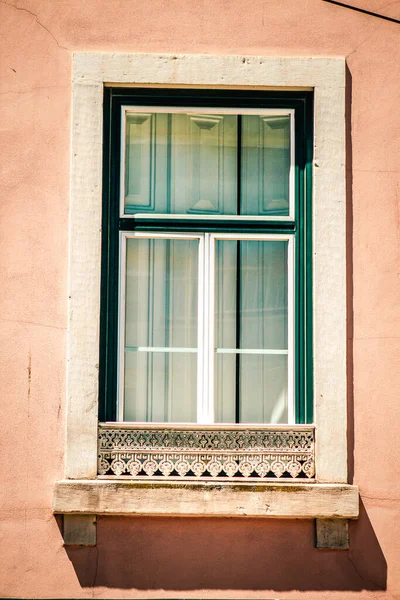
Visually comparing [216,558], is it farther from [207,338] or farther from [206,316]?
[206,316]

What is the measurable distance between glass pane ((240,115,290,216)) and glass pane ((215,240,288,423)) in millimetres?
259

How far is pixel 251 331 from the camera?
507 cm

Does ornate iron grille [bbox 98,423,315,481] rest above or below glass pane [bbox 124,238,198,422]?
below

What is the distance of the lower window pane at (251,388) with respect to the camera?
5008 millimetres

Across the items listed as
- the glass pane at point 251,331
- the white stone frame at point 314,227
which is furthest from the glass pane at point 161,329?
the white stone frame at point 314,227

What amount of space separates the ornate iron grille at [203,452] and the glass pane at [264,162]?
1327 millimetres

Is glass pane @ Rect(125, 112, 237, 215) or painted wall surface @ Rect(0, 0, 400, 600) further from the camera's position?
glass pane @ Rect(125, 112, 237, 215)

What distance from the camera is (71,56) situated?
4.98m

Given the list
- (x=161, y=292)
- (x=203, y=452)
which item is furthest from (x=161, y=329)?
(x=203, y=452)

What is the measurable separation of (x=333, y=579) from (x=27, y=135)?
9.96ft

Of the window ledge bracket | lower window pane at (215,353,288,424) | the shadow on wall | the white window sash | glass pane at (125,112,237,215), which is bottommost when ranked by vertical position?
the shadow on wall

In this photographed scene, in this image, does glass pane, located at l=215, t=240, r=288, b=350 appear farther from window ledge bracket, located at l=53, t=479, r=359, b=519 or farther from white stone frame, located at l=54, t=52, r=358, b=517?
window ledge bracket, located at l=53, t=479, r=359, b=519

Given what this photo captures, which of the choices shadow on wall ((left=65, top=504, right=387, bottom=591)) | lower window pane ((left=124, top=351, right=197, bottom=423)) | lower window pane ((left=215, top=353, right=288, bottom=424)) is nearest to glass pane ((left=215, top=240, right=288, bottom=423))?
lower window pane ((left=215, top=353, right=288, bottom=424))

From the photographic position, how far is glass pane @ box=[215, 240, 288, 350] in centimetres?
506
